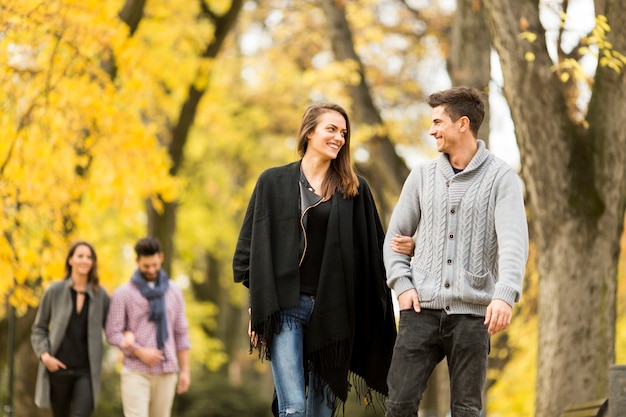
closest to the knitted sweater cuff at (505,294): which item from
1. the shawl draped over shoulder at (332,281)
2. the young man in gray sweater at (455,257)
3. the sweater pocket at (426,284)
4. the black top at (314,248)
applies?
the young man in gray sweater at (455,257)

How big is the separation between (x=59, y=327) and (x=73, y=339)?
6.8 inches

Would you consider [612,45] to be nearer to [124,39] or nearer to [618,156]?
[618,156]

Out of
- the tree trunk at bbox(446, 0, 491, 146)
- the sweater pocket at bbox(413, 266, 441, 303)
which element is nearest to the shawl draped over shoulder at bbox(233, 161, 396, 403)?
the sweater pocket at bbox(413, 266, 441, 303)

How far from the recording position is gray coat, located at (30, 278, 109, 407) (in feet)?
35.9

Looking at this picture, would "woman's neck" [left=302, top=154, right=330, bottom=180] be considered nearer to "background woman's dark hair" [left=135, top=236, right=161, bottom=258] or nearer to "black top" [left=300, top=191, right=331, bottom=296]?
"black top" [left=300, top=191, right=331, bottom=296]

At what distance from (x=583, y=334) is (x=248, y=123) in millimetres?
Result: 18323

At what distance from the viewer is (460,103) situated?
6551mm

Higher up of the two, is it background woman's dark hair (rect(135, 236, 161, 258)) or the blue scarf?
background woman's dark hair (rect(135, 236, 161, 258))

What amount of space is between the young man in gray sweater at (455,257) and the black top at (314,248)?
1.81ft

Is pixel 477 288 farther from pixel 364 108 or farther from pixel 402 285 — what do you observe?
pixel 364 108

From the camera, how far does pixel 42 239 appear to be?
14.9 meters

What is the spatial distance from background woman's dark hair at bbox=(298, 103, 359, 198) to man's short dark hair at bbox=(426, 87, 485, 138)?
803 mm

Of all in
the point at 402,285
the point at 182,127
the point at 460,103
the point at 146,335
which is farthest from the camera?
the point at 182,127

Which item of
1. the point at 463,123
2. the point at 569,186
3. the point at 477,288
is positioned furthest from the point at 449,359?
the point at 569,186
